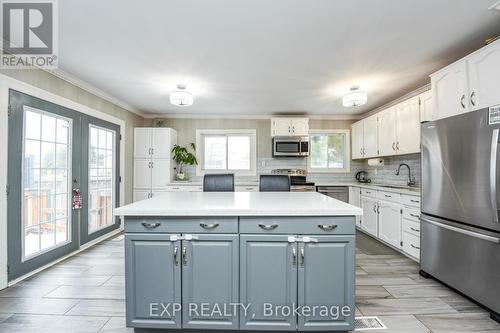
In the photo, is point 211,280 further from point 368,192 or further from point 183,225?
point 368,192

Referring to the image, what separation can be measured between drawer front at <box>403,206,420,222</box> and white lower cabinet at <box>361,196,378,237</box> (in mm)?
766

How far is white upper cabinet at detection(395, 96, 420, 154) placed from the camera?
11.1 feet

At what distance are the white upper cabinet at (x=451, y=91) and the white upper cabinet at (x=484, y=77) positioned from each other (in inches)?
2.4

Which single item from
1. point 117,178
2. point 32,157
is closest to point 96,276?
point 32,157

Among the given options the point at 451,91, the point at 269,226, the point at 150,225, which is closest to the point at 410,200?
the point at 451,91

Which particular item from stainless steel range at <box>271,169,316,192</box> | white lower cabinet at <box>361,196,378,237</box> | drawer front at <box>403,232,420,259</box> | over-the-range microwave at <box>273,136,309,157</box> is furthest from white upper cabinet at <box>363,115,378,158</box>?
drawer front at <box>403,232,420,259</box>

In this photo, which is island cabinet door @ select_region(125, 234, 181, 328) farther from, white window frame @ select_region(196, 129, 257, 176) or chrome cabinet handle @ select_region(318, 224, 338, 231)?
white window frame @ select_region(196, 129, 257, 176)

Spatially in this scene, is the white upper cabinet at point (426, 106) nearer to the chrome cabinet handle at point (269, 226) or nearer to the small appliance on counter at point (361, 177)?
the small appliance on counter at point (361, 177)

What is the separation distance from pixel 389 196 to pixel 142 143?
174 inches

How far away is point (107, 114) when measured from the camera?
4098 mm

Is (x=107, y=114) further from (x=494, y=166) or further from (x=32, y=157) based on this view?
(x=494, y=166)

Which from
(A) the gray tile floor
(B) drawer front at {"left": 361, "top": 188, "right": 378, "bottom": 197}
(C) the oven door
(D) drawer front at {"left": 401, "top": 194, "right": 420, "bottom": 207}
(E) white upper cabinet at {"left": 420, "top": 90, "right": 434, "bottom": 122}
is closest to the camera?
(A) the gray tile floor

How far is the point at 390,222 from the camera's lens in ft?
11.7

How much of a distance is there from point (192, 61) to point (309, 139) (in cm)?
332
